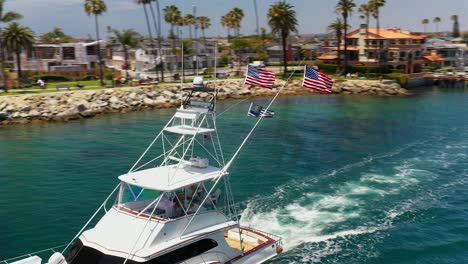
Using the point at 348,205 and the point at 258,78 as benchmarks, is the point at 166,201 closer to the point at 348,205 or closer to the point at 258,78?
the point at 258,78

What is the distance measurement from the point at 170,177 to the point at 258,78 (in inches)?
307

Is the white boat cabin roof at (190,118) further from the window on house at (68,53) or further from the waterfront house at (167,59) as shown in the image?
the waterfront house at (167,59)

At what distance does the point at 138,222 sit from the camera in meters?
19.4

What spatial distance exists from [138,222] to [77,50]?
96007mm

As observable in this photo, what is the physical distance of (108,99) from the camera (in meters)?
72.9

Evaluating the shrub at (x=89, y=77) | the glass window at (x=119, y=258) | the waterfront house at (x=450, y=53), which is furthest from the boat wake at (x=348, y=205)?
the waterfront house at (x=450, y=53)

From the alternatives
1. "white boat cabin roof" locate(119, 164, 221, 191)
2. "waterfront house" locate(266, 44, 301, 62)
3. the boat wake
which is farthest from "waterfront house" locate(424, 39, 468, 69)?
"white boat cabin roof" locate(119, 164, 221, 191)

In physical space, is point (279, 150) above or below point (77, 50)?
below

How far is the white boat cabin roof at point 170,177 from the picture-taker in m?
19.8

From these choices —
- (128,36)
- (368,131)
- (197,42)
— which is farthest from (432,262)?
(197,42)

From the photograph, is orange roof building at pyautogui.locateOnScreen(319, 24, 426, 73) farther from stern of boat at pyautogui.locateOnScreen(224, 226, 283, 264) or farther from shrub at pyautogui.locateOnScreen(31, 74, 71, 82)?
stern of boat at pyautogui.locateOnScreen(224, 226, 283, 264)

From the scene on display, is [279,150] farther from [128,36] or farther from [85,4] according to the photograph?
[128,36]

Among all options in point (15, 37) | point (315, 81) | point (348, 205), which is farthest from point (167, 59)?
point (315, 81)

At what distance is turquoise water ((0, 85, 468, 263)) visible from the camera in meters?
25.5
